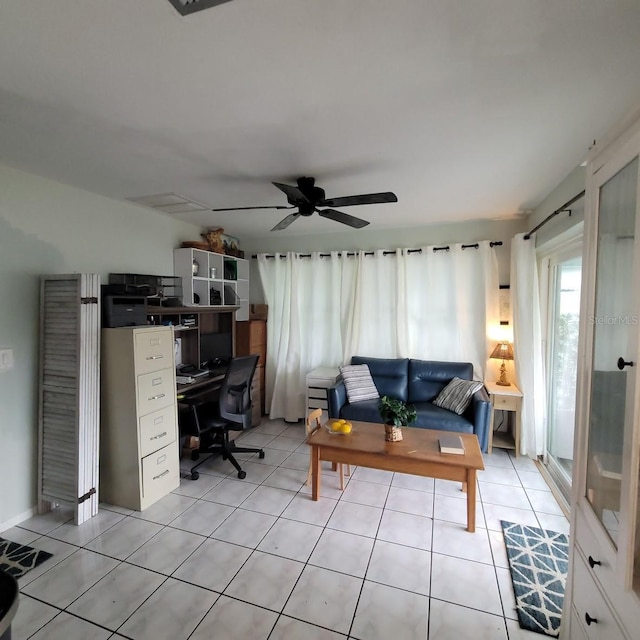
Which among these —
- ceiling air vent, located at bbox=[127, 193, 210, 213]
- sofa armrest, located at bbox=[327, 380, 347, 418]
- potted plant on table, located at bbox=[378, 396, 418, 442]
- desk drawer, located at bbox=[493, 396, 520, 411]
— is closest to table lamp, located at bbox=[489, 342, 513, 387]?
desk drawer, located at bbox=[493, 396, 520, 411]

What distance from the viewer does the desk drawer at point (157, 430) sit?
2613mm

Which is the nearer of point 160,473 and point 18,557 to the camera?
point 18,557

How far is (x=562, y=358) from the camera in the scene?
3061 millimetres

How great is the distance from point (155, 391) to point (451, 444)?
7.61 feet

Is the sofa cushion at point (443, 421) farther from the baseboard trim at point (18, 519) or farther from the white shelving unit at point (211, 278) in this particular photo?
the baseboard trim at point (18, 519)

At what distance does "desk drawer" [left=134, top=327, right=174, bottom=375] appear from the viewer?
8.42 ft

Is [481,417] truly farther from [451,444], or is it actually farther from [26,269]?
[26,269]

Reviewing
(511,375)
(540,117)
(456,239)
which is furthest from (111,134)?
(511,375)

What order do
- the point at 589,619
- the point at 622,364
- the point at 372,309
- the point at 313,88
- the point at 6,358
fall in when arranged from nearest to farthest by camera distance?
the point at 622,364
the point at 589,619
the point at 313,88
the point at 6,358
the point at 372,309

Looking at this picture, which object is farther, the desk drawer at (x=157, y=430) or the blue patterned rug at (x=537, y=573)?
the desk drawer at (x=157, y=430)

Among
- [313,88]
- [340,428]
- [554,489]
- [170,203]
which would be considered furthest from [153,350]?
[554,489]

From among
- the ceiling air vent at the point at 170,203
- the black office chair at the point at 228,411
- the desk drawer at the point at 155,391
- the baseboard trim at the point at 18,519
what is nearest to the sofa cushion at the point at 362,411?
the black office chair at the point at 228,411

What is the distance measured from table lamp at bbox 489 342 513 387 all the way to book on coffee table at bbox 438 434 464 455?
1363mm

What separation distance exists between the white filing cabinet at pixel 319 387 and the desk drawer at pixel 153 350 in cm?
178
